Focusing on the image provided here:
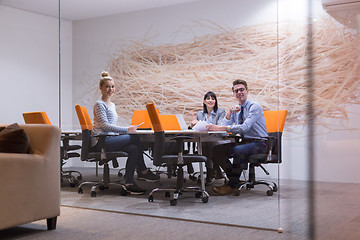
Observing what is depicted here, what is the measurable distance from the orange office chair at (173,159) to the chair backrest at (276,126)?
2.18 ft

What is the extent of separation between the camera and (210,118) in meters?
4.05

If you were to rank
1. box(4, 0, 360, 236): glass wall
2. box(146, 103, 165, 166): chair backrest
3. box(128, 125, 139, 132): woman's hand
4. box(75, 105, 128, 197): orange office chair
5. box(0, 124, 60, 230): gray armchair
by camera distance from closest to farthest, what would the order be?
box(0, 124, 60, 230): gray armchair < box(4, 0, 360, 236): glass wall < box(146, 103, 165, 166): chair backrest < box(128, 125, 139, 132): woman's hand < box(75, 105, 128, 197): orange office chair

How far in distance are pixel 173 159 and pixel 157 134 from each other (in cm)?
31

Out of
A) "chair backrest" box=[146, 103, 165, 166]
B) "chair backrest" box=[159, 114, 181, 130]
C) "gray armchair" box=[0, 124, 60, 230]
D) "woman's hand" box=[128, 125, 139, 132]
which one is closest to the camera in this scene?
"gray armchair" box=[0, 124, 60, 230]

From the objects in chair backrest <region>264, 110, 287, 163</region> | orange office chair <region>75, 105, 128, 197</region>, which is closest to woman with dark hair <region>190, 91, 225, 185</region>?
chair backrest <region>264, 110, 287, 163</region>

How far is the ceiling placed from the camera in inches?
180

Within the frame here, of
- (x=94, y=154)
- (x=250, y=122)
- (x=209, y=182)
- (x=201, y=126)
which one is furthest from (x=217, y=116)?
(x=94, y=154)

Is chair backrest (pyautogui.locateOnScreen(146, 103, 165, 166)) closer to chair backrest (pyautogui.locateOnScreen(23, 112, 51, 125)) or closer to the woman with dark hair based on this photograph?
the woman with dark hair

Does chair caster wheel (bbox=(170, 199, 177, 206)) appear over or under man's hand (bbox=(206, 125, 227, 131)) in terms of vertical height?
under

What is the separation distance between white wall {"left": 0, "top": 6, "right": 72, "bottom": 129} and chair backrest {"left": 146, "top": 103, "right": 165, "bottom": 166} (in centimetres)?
127

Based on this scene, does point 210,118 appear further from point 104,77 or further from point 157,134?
point 104,77

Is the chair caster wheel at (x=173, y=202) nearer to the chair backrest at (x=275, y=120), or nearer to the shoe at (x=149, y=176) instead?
the shoe at (x=149, y=176)

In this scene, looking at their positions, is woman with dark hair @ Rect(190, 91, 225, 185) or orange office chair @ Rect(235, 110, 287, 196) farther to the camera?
woman with dark hair @ Rect(190, 91, 225, 185)

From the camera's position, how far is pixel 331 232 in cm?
353
